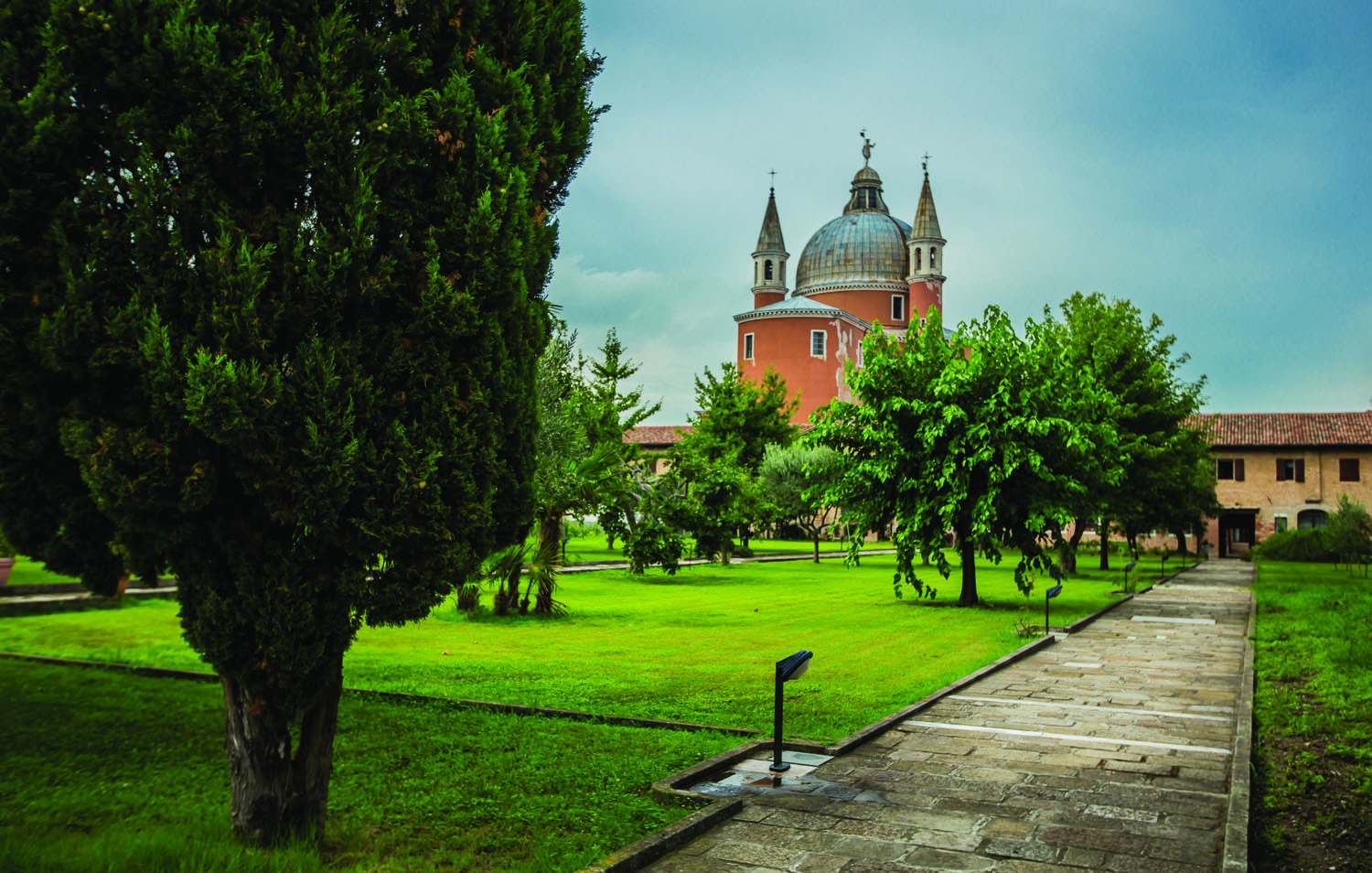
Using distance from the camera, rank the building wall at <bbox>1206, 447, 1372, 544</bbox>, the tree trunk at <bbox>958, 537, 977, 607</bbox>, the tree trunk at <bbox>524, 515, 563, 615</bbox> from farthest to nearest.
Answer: the building wall at <bbox>1206, 447, 1372, 544</bbox>
the tree trunk at <bbox>958, 537, 977, 607</bbox>
the tree trunk at <bbox>524, 515, 563, 615</bbox>

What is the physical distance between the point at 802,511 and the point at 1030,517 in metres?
19.7

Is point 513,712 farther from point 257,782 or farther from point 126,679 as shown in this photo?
point 126,679

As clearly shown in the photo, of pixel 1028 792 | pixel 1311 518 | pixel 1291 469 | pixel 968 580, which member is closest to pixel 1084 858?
pixel 1028 792

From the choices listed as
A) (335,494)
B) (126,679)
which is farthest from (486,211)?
(126,679)

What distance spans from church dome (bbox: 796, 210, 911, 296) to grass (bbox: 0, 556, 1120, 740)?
47.1 m

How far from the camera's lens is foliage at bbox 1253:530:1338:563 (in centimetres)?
4238

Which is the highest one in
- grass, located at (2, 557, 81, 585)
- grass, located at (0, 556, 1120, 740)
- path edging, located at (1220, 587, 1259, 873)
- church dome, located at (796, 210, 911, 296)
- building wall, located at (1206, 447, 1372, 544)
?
church dome, located at (796, 210, 911, 296)

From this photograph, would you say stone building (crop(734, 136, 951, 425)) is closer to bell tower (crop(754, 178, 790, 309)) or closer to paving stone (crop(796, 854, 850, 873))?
bell tower (crop(754, 178, 790, 309))

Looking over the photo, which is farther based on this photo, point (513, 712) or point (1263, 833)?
point (513, 712)

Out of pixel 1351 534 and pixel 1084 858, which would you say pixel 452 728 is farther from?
pixel 1351 534

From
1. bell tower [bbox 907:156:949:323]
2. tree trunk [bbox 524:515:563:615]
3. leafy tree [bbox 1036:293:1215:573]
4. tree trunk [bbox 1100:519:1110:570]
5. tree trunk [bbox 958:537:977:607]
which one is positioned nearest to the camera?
tree trunk [bbox 524:515:563:615]

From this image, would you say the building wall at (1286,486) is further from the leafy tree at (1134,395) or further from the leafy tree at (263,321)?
the leafy tree at (263,321)

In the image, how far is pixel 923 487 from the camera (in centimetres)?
1772

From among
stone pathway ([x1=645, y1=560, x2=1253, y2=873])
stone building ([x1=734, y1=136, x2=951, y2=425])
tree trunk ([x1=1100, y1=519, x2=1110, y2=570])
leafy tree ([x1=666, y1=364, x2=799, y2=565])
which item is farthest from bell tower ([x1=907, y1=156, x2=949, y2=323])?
stone pathway ([x1=645, y1=560, x2=1253, y2=873])
